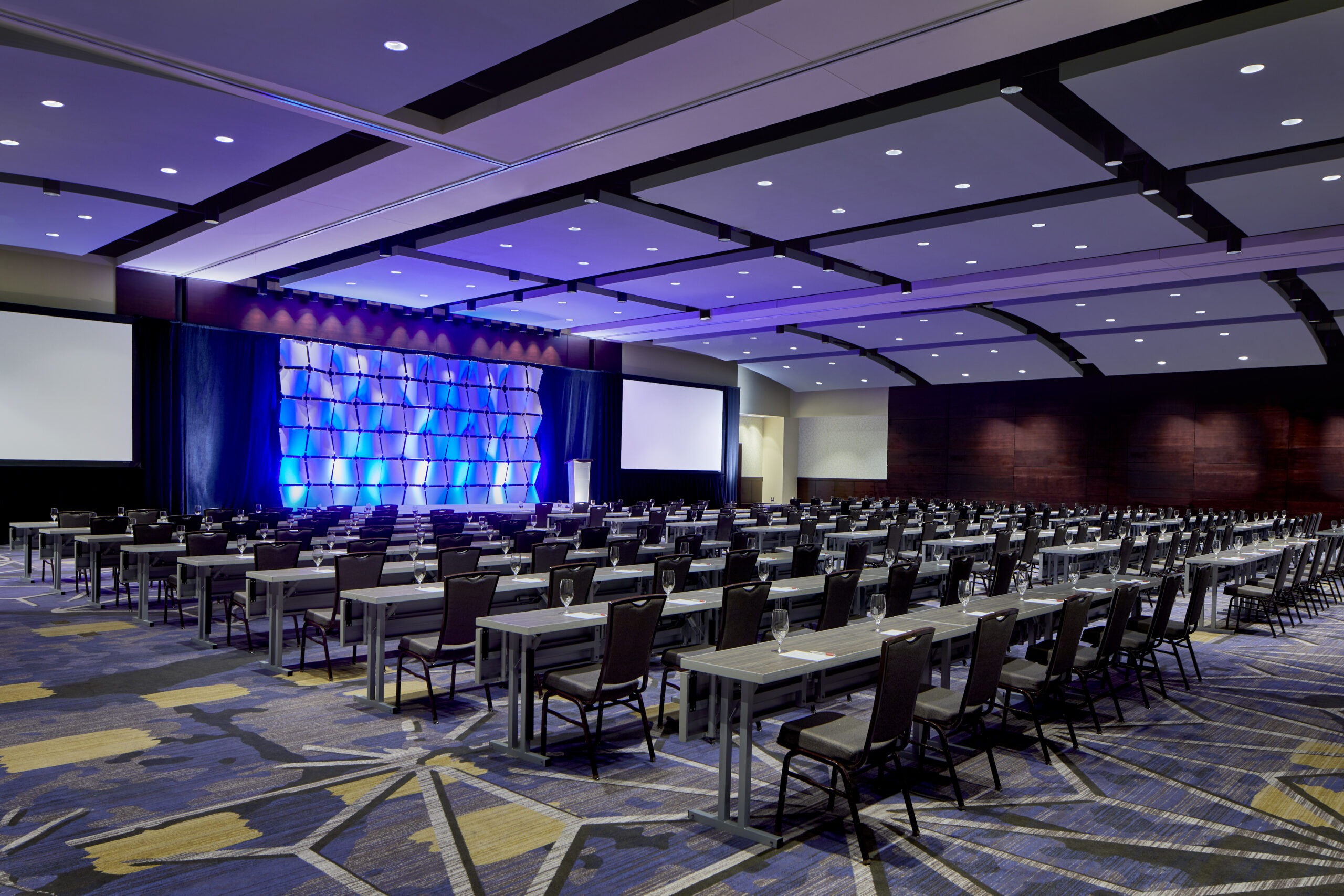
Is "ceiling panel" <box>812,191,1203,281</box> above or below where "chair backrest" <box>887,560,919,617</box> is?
above

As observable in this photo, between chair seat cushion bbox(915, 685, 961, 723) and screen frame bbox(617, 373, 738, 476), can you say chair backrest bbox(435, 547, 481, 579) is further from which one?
screen frame bbox(617, 373, 738, 476)

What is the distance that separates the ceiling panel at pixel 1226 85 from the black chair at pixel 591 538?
6024mm

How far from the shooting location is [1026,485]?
26.8 metres

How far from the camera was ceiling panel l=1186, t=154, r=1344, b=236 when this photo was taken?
991cm

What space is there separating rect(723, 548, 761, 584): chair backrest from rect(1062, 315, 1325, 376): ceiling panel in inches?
674

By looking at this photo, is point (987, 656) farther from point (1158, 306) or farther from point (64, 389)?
point (1158, 306)

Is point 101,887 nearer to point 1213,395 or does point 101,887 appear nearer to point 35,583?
point 35,583

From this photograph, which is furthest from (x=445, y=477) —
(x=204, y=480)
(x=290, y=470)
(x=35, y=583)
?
(x=35, y=583)

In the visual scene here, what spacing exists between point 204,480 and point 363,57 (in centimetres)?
1187

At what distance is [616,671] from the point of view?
15.3 feet

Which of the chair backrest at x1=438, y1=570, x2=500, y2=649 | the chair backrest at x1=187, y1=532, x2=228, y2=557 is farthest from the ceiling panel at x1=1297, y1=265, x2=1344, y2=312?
the chair backrest at x1=187, y1=532, x2=228, y2=557

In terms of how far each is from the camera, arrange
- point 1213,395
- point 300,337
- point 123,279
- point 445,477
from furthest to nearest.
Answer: point 1213,395, point 445,477, point 300,337, point 123,279

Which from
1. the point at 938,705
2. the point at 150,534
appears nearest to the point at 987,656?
the point at 938,705

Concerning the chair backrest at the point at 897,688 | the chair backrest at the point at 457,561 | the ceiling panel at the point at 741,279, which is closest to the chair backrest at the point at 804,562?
the chair backrest at the point at 457,561
